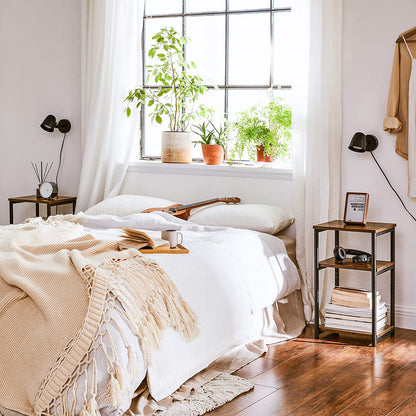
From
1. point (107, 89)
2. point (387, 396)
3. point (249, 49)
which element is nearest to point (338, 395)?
point (387, 396)

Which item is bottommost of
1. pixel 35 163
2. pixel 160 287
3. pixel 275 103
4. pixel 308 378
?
pixel 308 378

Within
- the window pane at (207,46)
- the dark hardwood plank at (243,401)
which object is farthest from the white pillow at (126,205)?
the dark hardwood plank at (243,401)

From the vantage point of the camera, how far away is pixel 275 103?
4633 mm

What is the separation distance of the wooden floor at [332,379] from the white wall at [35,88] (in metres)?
2.49

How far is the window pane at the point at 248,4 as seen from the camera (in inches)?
187

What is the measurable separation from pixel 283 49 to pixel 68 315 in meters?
2.80

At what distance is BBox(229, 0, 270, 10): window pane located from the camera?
474 cm

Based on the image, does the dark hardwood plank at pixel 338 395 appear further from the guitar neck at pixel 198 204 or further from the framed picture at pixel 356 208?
the guitar neck at pixel 198 204

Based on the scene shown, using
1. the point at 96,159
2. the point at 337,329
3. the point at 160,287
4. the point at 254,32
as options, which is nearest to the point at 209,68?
the point at 254,32

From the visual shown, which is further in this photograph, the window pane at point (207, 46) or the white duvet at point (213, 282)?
the window pane at point (207, 46)

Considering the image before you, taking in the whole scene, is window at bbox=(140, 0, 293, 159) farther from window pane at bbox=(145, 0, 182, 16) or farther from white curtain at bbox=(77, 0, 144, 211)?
white curtain at bbox=(77, 0, 144, 211)

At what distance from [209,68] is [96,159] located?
3.49 ft

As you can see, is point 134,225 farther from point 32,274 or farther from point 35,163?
point 35,163

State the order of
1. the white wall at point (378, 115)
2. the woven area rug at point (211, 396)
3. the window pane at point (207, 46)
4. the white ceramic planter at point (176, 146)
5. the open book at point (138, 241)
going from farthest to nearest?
the window pane at point (207, 46) → the white ceramic planter at point (176, 146) → the white wall at point (378, 115) → the open book at point (138, 241) → the woven area rug at point (211, 396)
